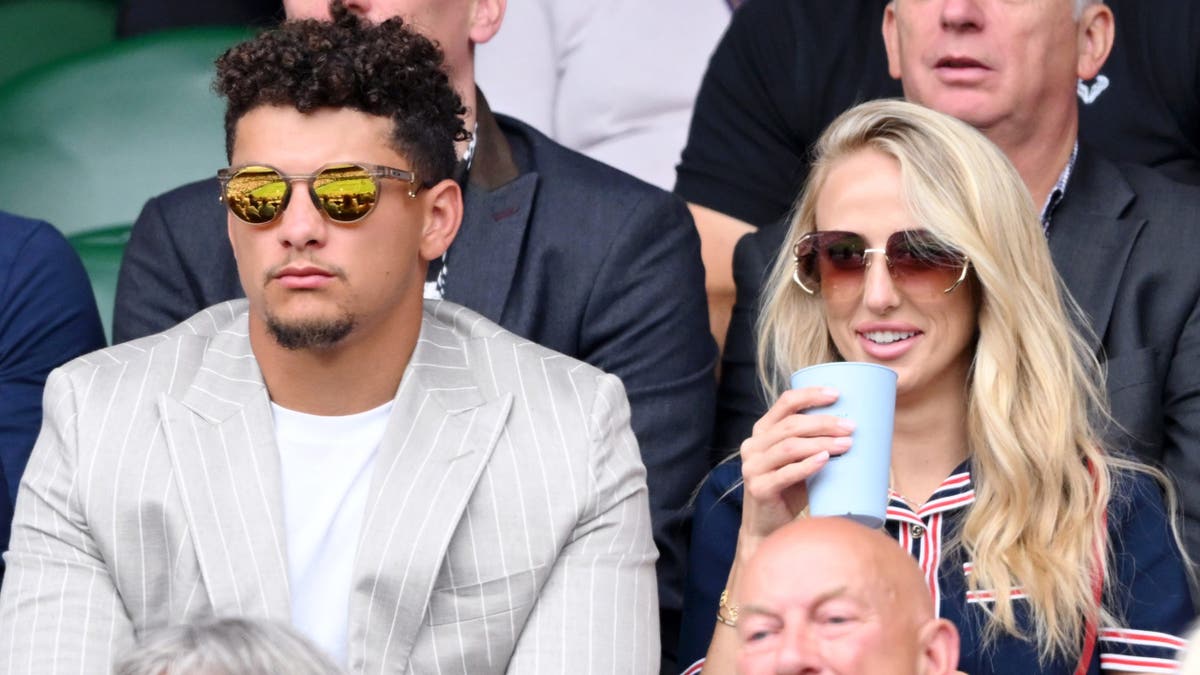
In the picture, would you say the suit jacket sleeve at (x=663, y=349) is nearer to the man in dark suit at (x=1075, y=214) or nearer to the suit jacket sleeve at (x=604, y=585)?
the man in dark suit at (x=1075, y=214)

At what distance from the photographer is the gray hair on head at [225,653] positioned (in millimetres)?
2596

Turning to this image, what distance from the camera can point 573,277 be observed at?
165 inches

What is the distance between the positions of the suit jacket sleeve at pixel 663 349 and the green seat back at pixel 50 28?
72.7 inches

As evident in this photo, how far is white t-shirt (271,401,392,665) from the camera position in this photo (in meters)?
3.35

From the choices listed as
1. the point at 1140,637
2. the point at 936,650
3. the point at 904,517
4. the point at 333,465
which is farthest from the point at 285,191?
the point at 1140,637

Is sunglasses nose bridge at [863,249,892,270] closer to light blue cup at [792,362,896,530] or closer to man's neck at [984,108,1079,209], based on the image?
light blue cup at [792,362,896,530]

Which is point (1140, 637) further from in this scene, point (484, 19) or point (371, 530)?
point (484, 19)

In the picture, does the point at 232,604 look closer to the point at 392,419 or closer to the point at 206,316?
the point at 392,419

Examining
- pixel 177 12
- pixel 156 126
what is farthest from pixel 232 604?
pixel 177 12

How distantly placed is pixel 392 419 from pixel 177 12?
225 centimetres

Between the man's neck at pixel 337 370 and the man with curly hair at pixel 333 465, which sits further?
the man's neck at pixel 337 370

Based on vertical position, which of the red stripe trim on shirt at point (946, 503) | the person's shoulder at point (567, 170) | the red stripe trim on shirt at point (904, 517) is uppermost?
the person's shoulder at point (567, 170)

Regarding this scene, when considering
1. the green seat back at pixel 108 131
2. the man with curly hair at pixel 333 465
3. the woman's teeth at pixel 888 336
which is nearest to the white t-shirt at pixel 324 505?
the man with curly hair at pixel 333 465

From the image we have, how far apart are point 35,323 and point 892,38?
1951 millimetres
